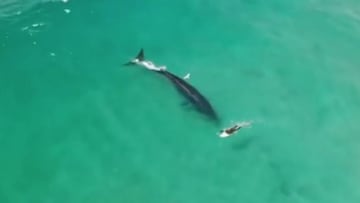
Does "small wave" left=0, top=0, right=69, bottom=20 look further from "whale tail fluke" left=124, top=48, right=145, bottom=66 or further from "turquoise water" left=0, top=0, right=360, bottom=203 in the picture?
"whale tail fluke" left=124, top=48, right=145, bottom=66

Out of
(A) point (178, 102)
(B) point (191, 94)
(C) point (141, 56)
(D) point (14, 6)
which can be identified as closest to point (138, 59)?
(C) point (141, 56)

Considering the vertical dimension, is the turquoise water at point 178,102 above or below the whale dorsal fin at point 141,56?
below

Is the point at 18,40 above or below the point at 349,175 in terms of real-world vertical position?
above

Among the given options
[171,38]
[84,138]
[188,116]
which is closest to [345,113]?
[188,116]

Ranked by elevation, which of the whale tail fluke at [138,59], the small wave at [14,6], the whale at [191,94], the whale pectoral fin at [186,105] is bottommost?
the whale pectoral fin at [186,105]

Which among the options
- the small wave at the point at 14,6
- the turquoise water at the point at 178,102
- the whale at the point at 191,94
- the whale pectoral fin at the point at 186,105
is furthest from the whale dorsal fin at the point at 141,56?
the small wave at the point at 14,6

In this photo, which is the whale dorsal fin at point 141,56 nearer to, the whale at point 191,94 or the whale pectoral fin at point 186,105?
the whale at point 191,94

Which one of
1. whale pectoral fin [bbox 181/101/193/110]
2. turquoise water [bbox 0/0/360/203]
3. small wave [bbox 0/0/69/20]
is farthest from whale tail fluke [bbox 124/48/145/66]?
small wave [bbox 0/0/69/20]

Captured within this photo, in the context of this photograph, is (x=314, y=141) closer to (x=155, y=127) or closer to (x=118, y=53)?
(x=155, y=127)
